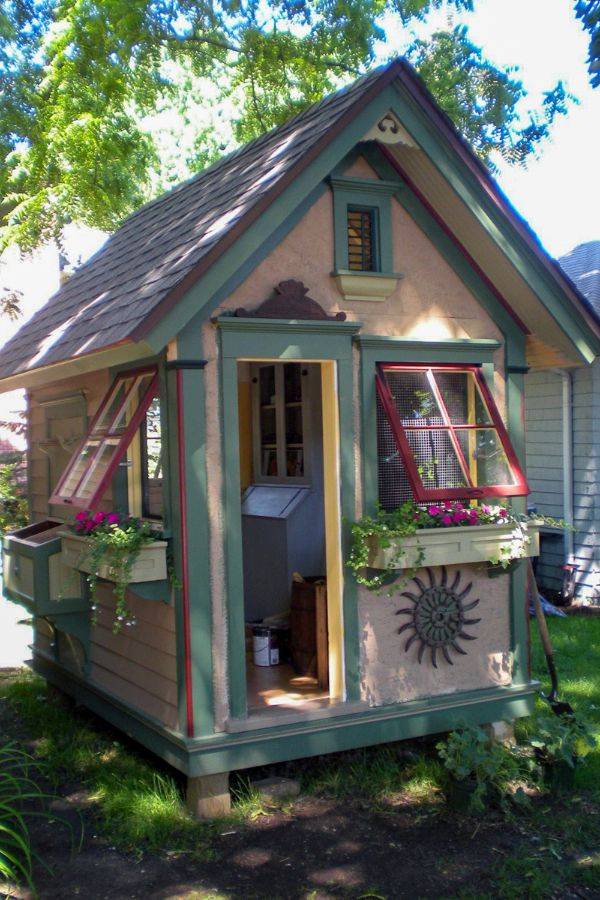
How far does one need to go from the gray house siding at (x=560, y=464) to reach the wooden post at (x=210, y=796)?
7.29m

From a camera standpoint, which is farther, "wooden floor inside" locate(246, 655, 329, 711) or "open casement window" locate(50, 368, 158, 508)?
"wooden floor inside" locate(246, 655, 329, 711)

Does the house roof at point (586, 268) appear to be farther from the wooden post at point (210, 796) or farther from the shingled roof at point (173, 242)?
the wooden post at point (210, 796)

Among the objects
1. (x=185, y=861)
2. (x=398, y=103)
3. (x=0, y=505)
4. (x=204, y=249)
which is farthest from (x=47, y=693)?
(x=0, y=505)

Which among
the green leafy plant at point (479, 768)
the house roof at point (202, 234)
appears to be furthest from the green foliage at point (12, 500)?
the green leafy plant at point (479, 768)

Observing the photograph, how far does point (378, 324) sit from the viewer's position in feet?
19.9

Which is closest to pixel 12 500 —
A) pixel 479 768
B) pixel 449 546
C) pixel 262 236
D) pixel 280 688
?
pixel 280 688

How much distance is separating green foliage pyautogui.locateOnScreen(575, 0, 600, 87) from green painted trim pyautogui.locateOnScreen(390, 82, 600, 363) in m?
1.28

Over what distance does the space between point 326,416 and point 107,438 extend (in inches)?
55.3

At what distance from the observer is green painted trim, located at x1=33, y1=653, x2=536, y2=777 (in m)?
5.34

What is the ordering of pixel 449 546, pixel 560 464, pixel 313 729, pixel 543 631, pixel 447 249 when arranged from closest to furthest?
pixel 313 729 → pixel 449 546 → pixel 447 249 → pixel 543 631 → pixel 560 464

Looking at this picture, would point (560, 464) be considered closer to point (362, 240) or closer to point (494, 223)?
point (494, 223)

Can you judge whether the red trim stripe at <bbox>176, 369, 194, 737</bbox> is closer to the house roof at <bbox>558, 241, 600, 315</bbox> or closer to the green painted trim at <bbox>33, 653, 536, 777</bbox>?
the green painted trim at <bbox>33, 653, 536, 777</bbox>

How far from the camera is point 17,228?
1501 cm

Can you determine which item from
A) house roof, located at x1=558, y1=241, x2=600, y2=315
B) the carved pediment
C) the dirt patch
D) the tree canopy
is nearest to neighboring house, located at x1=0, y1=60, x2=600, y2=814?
the carved pediment
